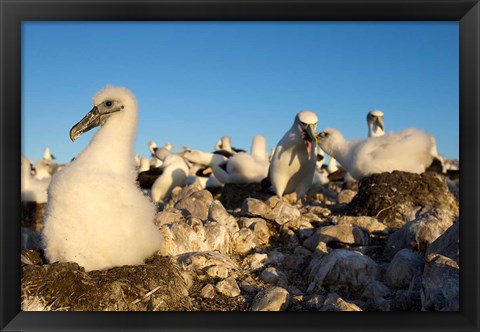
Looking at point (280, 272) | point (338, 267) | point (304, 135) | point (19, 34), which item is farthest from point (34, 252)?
point (304, 135)

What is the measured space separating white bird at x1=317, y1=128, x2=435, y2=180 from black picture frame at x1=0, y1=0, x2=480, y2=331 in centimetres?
482

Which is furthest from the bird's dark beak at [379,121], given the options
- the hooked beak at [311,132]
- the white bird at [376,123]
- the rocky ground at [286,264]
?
the rocky ground at [286,264]

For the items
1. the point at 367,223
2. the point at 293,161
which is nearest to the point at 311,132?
the point at 293,161

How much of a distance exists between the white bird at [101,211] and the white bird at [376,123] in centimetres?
886

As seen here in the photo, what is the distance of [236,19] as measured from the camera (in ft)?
9.91

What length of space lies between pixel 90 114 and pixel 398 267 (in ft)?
7.95

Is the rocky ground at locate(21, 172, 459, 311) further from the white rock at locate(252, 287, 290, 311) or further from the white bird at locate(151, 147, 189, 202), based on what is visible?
the white bird at locate(151, 147, 189, 202)

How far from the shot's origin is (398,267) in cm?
410

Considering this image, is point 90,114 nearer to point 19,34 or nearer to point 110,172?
point 110,172

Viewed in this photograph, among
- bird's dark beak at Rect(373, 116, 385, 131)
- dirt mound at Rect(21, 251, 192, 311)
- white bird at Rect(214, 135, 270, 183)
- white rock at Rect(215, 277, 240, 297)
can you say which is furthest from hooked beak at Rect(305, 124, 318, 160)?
dirt mound at Rect(21, 251, 192, 311)

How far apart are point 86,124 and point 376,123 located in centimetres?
913

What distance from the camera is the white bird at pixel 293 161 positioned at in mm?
8908

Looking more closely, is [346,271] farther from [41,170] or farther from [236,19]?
[41,170]

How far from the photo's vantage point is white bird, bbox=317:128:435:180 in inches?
309
